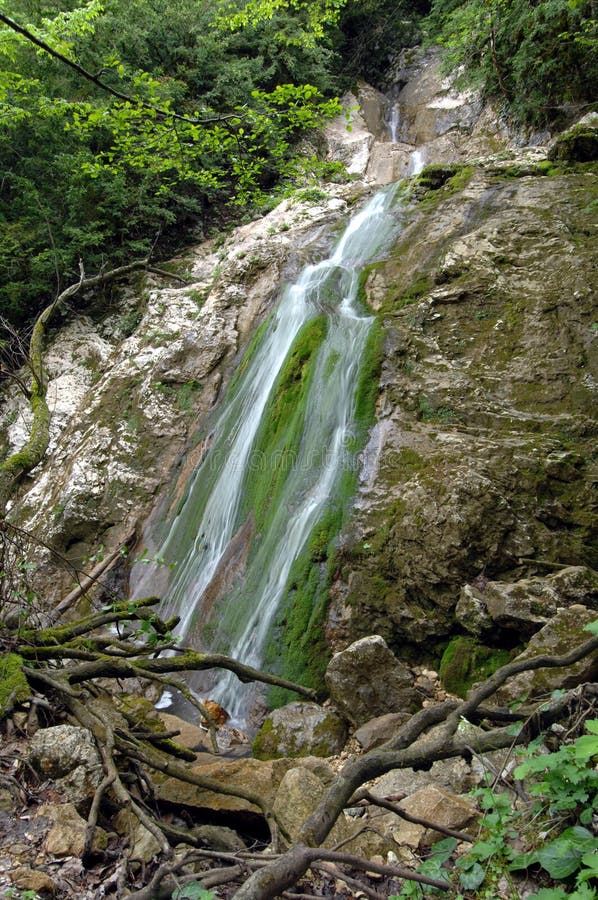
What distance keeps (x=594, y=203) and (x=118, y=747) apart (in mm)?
7223

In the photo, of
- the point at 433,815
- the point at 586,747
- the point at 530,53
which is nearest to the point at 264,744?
the point at 433,815

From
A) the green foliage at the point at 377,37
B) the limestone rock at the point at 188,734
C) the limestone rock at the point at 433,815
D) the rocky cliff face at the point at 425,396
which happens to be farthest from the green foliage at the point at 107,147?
the limestone rock at the point at 433,815

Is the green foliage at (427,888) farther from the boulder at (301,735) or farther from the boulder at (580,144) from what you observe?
the boulder at (580,144)

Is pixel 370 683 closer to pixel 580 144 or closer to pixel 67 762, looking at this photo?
pixel 67 762

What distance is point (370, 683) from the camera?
13.8 feet

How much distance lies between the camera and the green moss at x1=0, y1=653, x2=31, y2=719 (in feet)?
8.68

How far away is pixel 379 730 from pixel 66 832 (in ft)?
7.71

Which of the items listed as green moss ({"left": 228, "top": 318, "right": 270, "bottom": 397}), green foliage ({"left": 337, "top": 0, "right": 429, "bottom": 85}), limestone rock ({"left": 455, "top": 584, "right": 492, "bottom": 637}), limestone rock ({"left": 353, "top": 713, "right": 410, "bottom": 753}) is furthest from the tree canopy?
limestone rock ({"left": 353, "top": 713, "right": 410, "bottom": 753})

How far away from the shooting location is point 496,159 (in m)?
9.20

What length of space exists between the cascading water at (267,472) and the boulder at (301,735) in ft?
2.91

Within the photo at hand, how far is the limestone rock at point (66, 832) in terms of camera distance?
78.4 inches

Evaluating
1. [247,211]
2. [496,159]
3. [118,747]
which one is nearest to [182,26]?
[247,211]

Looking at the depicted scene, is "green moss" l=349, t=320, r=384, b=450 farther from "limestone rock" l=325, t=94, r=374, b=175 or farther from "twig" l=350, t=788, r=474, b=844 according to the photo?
"limestone rock" l=325, t=94, r=374, b=175

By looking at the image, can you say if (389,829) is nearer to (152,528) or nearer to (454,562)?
(454,562)
